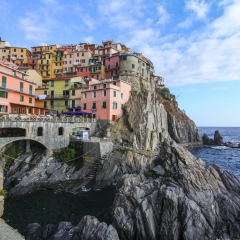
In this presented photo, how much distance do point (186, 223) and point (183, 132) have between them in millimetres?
69593

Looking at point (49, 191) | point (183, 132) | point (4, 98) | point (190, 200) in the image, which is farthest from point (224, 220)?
point (183, 132)

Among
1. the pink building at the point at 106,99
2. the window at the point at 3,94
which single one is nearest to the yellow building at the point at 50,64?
the pink building at the point at 106,99

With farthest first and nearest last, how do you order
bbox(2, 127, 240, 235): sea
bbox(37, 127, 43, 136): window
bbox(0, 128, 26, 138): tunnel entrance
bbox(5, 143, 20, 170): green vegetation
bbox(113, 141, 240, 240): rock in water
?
1. bbox(0, 128, 26, 138): tunnel entrance
2. bbox(37, 127, 43, 136): window
3. bbox(5, 143, 20, 170): green vegetation
4. bbox(2, 127, 240, 235): sea
5. bbox(113, 141, 240, 240): rock in water

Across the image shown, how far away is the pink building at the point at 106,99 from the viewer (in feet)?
160

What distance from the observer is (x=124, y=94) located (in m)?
52.8

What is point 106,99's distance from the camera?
1927 inches

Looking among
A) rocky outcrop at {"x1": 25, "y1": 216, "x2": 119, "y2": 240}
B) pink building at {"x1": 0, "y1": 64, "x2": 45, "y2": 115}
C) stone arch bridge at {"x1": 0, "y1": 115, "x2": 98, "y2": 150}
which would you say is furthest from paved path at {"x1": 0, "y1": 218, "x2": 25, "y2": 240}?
pink building at {"x1": 0, "y1": 64, "x2": 45, "y2": 115}

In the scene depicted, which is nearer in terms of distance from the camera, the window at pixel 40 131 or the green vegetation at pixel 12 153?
the green vegetation at pixel 12 153

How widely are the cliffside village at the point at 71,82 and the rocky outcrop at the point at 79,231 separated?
28.0 meters

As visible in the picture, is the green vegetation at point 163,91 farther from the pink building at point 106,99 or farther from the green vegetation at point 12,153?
the green vegetation at point 12,153

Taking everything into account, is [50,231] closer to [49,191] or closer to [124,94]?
[49,191]

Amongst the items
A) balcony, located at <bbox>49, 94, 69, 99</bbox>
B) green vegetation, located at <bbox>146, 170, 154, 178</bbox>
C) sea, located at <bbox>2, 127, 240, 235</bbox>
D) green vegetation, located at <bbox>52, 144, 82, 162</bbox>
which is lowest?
sea, located at <bbox>2, 127, 240, 235</bbox>

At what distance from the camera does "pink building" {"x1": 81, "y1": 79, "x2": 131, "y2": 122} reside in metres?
48.7

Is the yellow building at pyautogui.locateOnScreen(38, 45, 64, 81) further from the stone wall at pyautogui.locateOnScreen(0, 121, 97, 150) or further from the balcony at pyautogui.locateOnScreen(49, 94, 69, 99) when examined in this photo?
the stone wall at pyautogui.locateOnScreen(0, 121, 97, 150)
